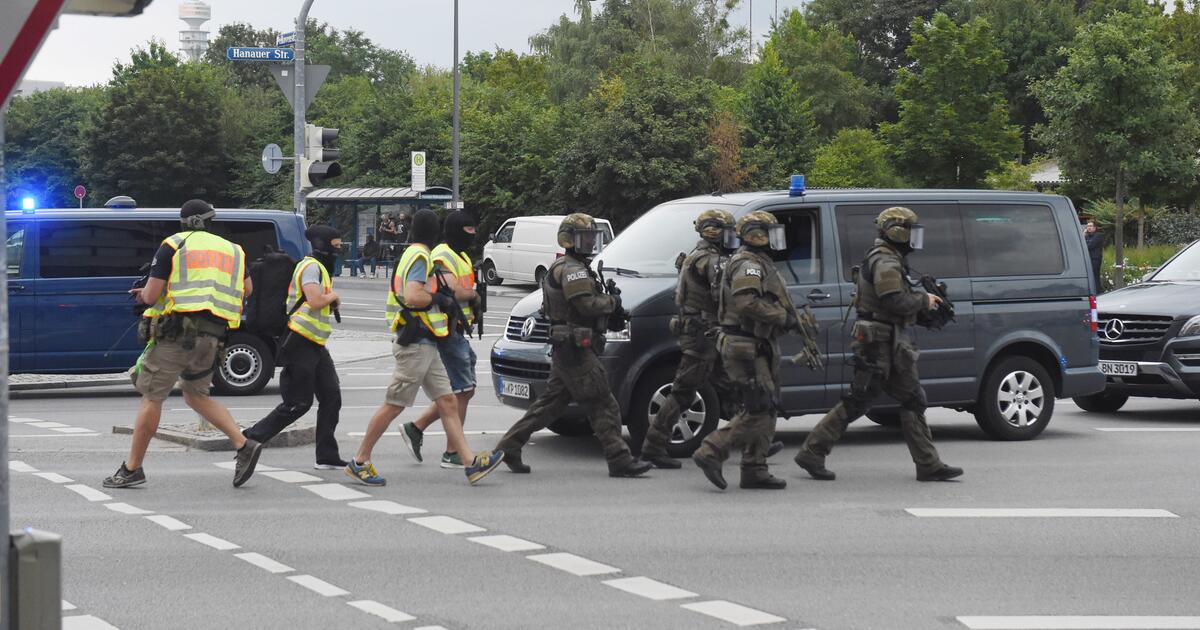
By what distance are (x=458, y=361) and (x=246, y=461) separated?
57.4 inches

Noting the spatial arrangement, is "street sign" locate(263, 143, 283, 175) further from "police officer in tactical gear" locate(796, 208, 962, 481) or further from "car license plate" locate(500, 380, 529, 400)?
"police officer in tactical gear" locate(796, 208, 962, 481)

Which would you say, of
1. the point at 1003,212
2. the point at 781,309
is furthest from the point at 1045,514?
the point at 1003,212

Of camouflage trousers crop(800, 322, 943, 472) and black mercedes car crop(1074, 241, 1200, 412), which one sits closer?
camouflage trousers crop(800, 322, 943, 472)

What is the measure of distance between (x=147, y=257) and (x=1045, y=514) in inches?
385

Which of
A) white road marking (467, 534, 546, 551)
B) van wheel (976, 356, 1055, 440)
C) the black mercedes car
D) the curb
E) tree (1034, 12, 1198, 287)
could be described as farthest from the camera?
tree (1034, 12, 1198, 287)

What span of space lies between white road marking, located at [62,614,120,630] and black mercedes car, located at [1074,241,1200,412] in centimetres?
978

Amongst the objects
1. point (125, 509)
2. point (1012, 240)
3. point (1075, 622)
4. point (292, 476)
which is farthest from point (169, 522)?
point (1012, 240)

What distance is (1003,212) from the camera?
11.7 m

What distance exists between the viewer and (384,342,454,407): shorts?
945 centimetres

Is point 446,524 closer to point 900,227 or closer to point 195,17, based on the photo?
point 900,227

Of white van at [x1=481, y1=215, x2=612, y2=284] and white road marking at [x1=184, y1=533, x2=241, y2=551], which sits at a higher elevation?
white van at [x1=481, y1=215, x2=612, y2=284]

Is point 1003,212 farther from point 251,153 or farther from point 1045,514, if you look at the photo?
point 251,153

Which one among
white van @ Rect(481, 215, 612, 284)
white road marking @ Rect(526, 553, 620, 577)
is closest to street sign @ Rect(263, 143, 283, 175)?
white van @ Rect(481, 215, 612, 284)

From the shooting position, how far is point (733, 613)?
236 inches
